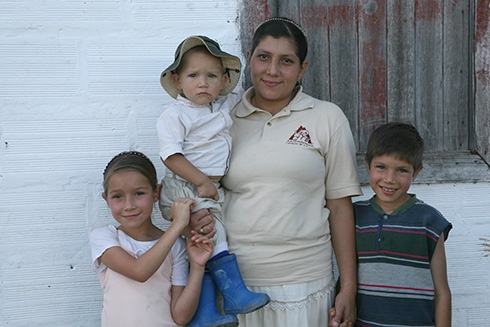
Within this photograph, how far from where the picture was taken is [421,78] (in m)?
3.23

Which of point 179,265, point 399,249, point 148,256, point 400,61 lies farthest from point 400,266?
point 400,61

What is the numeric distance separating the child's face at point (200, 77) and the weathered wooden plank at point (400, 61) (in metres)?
1.17

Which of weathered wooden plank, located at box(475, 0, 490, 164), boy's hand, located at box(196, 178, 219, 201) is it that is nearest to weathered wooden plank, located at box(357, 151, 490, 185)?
weathered wooden plank, located at box(475, 0, 490, 164)

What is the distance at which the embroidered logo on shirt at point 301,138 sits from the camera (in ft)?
8.20

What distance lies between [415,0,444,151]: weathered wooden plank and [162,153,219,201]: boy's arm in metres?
1.45

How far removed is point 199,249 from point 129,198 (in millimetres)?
361

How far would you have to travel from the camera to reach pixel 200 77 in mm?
2451

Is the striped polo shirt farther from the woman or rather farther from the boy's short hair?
the boy's short hair

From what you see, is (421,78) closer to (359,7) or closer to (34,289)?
(359,7)

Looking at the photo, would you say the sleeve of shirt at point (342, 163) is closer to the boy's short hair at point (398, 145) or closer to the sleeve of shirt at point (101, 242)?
the boy's short hair at point (398, 145)

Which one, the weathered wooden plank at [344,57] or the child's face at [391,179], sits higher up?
the weathered wooden plank at [344,57]

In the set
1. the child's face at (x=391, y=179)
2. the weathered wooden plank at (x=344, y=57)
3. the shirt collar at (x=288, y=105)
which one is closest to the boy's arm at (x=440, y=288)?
the child's face at (x=391, y=179)

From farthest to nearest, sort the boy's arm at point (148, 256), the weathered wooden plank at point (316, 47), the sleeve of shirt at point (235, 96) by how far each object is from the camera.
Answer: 1. the weathered wooden plank at point (316, 47)
2. the sleeve of shirt at point (235, 96)
3. the boy's arm at point (148, 256)

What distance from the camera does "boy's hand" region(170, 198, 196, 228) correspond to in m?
2.33
